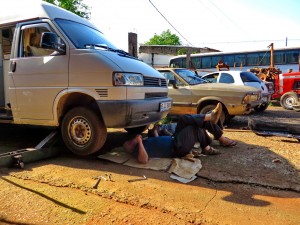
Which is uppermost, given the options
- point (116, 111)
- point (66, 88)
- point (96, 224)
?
point (66, 88)

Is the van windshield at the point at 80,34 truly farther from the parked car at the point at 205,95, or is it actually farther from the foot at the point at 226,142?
the parked car at the point at 205,95

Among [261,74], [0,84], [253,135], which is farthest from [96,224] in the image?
[261,74]

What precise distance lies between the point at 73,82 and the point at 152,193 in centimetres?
209

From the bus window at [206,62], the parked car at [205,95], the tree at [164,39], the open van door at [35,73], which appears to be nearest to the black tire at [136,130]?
the open van door at [35,73]

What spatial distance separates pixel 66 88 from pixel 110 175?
1505 millimetres

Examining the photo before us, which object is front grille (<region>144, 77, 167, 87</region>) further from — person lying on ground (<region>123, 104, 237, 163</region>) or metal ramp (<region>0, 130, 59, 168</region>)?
metal ramp (<region>0, 130, 59, 168</region>)

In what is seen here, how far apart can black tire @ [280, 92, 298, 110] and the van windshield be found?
9860 millimetres

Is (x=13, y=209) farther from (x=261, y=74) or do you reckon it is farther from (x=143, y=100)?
(x=261, y=74)

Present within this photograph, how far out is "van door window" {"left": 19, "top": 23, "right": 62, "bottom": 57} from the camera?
4864mm

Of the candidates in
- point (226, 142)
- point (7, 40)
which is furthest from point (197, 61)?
point (7, 40)

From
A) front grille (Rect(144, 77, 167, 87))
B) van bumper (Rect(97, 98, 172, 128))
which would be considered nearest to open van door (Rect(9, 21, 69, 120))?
van bumper (Rect(97, 98, 172, 128))

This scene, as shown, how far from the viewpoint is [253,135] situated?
661 cm

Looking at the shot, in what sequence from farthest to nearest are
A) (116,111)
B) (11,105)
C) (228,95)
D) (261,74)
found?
(261,74), (228,95), (11,105), (116,111)

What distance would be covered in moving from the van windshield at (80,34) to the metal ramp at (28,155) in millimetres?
1547
